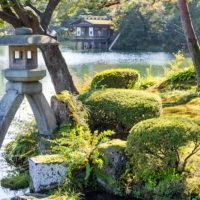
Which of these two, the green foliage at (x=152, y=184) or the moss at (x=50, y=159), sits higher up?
the moss at (x=50, y=159)

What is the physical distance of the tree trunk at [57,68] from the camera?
7.46 meters

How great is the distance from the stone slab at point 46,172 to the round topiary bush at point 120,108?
1.38 metres

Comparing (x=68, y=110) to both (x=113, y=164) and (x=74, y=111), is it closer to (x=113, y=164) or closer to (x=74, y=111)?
(x=74, y=111)

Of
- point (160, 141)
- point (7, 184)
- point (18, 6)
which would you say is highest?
point (18, 6)

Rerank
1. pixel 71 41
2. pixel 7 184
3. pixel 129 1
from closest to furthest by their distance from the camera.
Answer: pixel 7 184 → pixel 129 1 → pixel 71 41

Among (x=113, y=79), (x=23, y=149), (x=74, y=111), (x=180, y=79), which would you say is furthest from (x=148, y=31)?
(x=23, y=149)

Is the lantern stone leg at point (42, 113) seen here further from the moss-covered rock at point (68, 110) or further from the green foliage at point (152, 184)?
the green foliage at point (152, 184)

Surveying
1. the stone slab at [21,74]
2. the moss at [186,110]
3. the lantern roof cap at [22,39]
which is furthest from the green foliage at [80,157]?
the moss at [186,110]

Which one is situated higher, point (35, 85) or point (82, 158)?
point (35, 85)

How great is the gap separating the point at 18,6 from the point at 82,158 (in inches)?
166

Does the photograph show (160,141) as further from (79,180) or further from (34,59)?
(34,59)

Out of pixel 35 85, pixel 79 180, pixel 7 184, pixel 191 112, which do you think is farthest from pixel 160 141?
pixel 191 112

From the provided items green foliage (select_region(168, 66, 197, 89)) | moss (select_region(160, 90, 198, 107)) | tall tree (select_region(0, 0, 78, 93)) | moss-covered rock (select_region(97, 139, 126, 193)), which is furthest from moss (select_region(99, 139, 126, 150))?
green foliage (select_region(168, 66, 197, 89))

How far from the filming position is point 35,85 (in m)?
4.32
